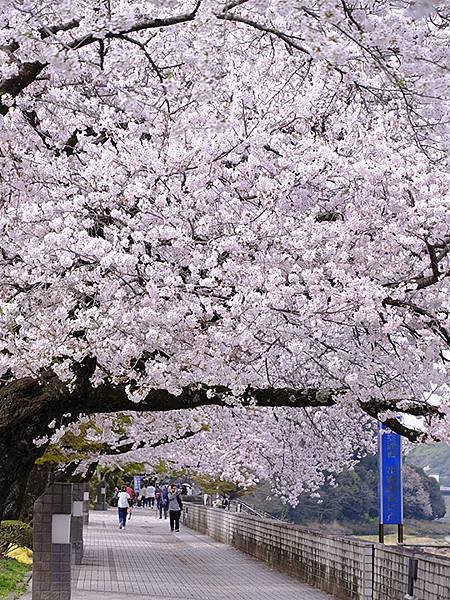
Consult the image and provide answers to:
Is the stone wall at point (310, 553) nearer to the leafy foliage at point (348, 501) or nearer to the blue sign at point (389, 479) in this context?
the blue sign at point (389, 479)

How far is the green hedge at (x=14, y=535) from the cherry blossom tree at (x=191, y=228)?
1155cm

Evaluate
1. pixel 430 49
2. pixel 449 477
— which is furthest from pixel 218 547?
pixel 449 477

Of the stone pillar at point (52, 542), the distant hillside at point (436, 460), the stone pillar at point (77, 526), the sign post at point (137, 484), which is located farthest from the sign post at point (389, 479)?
the distant hillside at point (436, 460)

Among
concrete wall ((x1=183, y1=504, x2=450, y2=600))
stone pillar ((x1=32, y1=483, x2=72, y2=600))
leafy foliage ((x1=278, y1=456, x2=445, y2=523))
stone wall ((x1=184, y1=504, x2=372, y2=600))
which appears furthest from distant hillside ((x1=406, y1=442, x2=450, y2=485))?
stone pillar ((x1=32, y1=483, x2=72, y2=600))

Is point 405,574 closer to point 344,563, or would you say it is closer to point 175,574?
point 344,563

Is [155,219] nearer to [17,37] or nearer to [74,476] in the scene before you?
[17,37]

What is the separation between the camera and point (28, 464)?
10.4 metres

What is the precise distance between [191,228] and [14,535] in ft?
46.5

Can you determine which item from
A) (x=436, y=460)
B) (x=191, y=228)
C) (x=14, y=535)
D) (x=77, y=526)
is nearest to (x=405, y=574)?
(x=191, y=228)

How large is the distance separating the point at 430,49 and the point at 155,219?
3.89 metres

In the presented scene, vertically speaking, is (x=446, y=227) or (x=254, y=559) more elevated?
(x=446, y=227)

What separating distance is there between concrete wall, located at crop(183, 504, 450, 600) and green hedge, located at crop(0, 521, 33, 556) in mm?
5297

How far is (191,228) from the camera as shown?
10086mm

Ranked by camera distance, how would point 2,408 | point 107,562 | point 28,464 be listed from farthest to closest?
point 107,562, point 28,464, point 2,408
